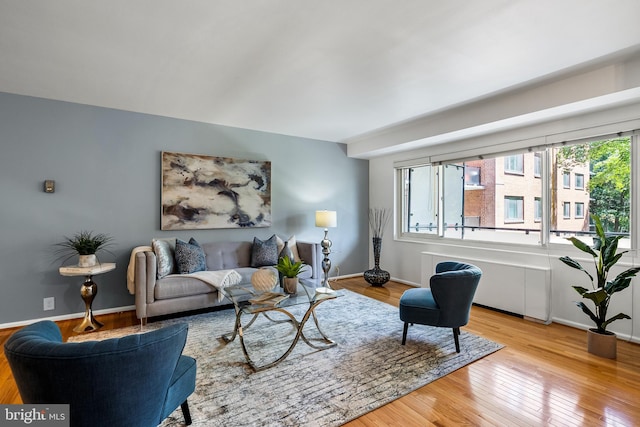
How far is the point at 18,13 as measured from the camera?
6.57 feet

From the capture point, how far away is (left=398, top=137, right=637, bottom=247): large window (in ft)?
10.9

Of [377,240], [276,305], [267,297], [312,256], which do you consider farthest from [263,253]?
[377,240]

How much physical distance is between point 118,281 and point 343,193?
151 inches

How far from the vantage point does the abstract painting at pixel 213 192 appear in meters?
4.22

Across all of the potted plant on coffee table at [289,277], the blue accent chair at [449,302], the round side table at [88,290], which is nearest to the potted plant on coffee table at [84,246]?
the round side table at [88,290]

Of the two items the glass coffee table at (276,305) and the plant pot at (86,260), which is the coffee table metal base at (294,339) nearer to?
the glass coffee table at (276,305)

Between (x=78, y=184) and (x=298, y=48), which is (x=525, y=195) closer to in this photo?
(x=298, y=48)

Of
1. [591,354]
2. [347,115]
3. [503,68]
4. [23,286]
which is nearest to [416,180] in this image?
[347,115]

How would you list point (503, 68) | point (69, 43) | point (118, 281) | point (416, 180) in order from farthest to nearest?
point (416, 180), point (118, 281), point (503, 68), point (69, 43)

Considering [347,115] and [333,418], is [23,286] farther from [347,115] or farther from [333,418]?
[347,115]

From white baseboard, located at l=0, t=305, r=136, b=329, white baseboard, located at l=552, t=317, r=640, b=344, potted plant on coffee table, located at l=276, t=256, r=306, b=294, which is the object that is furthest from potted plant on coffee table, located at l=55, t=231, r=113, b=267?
white baseboard, located at l=552, t=317, r=640, b=344

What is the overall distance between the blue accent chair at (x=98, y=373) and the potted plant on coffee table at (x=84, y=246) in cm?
243

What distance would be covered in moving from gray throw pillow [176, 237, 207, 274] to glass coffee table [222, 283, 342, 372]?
3.35ft

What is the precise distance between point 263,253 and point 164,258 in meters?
1.30
